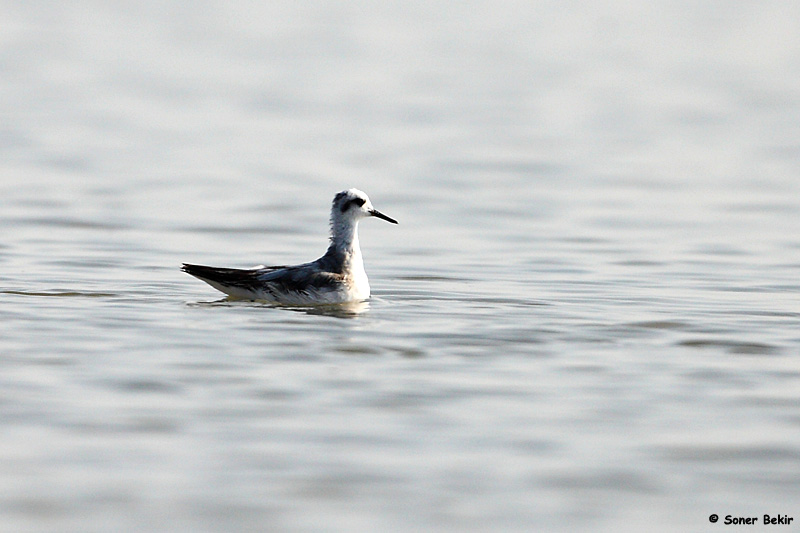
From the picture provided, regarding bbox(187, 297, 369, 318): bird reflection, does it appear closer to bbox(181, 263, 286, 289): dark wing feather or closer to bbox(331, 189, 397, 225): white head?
bbox(181, 263, 286, 289): dark wing feather

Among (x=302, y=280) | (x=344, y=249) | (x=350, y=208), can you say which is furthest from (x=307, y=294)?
(x=350, y=208)

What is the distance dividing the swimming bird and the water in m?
0.24

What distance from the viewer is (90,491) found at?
33.8 ft

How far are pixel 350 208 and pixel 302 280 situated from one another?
1330mm

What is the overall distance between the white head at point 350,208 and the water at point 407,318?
102cm

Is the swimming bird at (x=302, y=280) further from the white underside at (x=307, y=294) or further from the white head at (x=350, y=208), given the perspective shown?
the white head at (x=350, y=208)

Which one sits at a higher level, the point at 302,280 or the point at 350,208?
the point at 350,208

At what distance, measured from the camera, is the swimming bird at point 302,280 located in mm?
17484

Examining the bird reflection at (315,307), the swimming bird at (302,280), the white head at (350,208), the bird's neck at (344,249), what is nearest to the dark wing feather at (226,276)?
the swimming bird at (302,280)

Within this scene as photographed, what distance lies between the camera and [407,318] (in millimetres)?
16859

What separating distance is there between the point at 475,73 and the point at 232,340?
37365mm

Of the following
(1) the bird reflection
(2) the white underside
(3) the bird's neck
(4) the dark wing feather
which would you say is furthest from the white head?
(4) the dark wing feather

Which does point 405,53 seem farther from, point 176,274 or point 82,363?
point 82,363

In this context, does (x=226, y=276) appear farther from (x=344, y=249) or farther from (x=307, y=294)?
(x=344, y=249)
